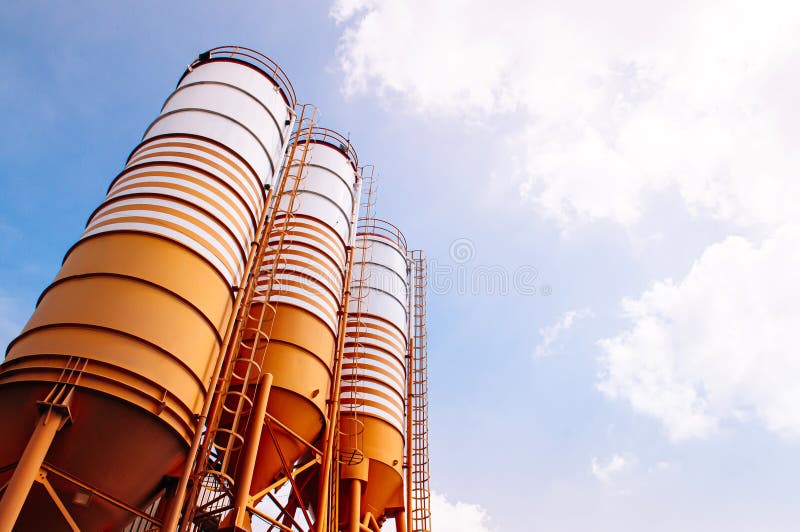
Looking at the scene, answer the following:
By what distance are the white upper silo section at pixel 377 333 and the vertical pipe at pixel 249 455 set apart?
12.3 ft

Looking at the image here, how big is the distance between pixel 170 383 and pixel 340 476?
6129 mm

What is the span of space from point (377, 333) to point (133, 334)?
27.7 feet

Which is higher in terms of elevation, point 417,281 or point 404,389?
point 417,281

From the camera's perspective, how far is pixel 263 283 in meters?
13.0

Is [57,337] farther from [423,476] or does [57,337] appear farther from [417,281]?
[417,281]

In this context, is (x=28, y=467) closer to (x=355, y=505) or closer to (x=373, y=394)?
(x=355, y=505)

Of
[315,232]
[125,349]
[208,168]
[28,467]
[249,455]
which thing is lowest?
[28,467]

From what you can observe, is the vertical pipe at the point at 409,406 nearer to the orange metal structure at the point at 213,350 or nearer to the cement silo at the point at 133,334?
the orange metal structure at the point at 213,350

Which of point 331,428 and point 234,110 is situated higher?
point 234,110

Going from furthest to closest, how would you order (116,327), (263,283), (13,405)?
(263,283) < (116,327) < (13,405)

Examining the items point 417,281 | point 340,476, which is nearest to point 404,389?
point 340,476

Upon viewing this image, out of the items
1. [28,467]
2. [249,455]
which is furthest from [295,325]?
[28,467]

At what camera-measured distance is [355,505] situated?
43.9ft

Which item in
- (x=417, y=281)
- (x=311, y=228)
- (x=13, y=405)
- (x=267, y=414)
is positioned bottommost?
(x=13, y=405)
